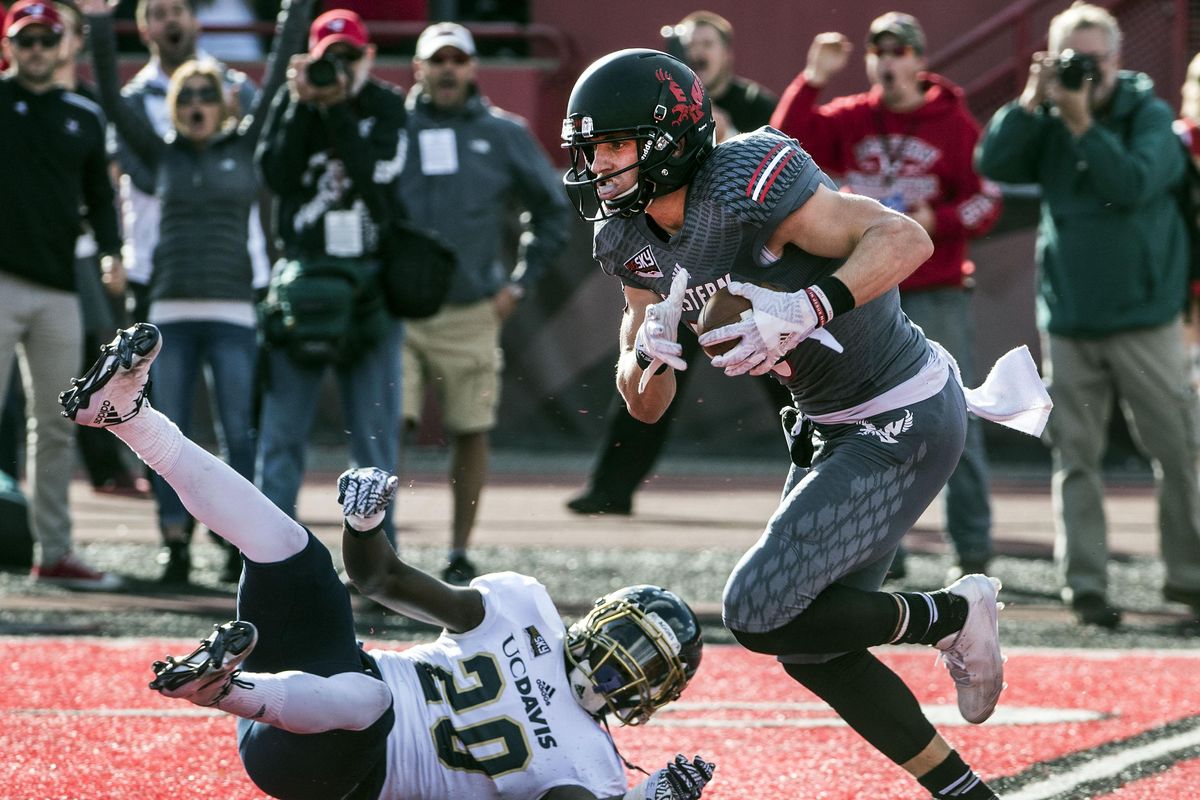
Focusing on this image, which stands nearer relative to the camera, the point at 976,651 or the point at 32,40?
the point at 976,651

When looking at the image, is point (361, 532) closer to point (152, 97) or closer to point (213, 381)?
point (213, 381)

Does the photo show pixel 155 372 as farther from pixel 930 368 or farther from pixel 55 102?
pixel 930 368

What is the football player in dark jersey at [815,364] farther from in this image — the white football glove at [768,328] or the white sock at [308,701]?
the white sock at [308,701]

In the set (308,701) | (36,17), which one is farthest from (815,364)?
(36,17)

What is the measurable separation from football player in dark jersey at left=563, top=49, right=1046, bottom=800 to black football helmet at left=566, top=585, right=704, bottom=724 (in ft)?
0.46

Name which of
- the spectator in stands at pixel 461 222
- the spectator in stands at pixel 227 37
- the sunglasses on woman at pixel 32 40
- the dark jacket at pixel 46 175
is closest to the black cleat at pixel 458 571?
the spectator in stands at pixel 461 222

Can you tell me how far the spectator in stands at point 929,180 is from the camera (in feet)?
21.9

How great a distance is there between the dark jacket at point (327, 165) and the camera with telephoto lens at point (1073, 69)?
2.36m

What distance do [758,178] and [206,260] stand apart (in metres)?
3.62

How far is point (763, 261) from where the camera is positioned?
3521mm

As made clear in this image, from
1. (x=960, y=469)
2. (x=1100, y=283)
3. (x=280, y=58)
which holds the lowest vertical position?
(x=960, y=469)

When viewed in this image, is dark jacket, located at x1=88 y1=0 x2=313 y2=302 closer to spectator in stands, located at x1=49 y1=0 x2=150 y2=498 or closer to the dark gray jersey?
spectator in stands, located at x1=49 y1=0 x2=150 y2=498

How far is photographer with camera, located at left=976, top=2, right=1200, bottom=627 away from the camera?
6164 mm

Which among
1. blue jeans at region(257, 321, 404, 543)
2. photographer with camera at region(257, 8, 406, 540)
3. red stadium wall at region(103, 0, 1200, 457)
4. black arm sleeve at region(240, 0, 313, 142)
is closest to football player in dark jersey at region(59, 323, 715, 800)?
photographer with camera at region(257, 8, 406, 540)
